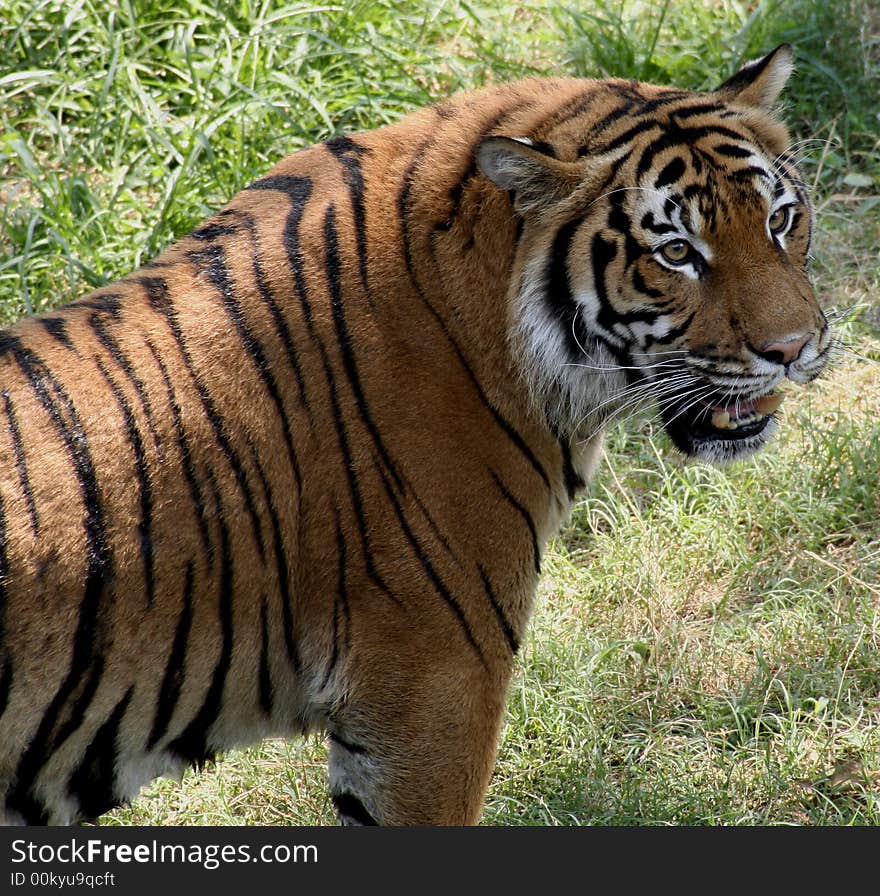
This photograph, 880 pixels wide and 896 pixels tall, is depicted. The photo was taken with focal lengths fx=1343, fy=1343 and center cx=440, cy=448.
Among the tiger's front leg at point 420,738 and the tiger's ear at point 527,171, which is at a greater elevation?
the tiger's ear at point 527,171

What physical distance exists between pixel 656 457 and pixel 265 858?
1878 mm

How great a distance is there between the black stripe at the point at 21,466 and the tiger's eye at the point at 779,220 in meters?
1.39

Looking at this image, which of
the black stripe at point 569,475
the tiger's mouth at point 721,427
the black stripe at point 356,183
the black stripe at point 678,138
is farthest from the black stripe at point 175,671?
the black stripe at point 678,138

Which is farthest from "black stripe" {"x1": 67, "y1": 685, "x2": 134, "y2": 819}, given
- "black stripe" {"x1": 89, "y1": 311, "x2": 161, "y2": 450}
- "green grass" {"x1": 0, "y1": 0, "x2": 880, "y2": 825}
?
"green grass" {"x1": 0, "y1": 0, "x2": 880, "y2": 825}

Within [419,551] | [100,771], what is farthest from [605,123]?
[100,771]

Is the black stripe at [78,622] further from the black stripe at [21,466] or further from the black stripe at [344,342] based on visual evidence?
the black stripe at [344,342]

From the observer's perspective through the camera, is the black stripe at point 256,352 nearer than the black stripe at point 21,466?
No

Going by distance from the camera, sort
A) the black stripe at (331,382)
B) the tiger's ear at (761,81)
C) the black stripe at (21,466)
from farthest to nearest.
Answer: the tiger's ear at (761,81), the black stripe at (331,382), the black stripe at (21,466)

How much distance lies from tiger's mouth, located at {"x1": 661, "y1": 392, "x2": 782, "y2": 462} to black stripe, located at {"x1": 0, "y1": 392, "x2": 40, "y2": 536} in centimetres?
120

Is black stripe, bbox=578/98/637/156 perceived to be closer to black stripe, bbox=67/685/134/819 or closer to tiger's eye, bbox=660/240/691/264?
tiger's eye, bbox=660/240/691/264

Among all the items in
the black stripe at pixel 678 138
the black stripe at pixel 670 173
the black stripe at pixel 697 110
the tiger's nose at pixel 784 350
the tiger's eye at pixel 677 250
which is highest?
the black stripe at pixel 697 110

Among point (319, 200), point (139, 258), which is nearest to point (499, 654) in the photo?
point (319, 200)

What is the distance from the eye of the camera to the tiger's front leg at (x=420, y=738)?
2430 mm

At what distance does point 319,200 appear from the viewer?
8.47ft
